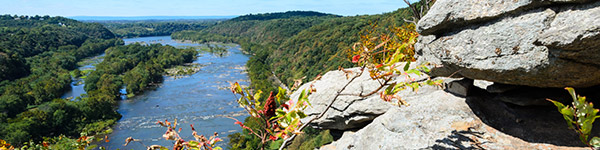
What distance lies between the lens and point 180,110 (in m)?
47.6

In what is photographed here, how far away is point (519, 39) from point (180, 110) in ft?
158

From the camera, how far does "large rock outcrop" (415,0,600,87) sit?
3.23 m

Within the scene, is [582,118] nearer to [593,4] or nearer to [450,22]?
[593,4]

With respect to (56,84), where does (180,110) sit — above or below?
above

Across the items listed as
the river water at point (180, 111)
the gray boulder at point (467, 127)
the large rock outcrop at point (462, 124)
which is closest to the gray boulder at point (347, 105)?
the large rock outcrop at point (462, 124)

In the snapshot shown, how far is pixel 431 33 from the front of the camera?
4863 mm

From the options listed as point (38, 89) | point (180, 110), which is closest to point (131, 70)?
point (38, 89)

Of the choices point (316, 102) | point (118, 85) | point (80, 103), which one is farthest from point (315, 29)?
point (316, 102)

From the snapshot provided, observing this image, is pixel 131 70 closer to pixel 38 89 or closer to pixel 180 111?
pixel 38 89

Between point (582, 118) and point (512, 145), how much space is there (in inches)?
114

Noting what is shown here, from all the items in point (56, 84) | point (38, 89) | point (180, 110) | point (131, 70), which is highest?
point (180, 110)

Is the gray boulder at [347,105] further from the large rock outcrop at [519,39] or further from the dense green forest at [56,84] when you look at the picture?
the dense green forest at [56,84]

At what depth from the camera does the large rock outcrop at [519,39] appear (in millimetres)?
3234

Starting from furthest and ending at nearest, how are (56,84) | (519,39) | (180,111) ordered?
(56,84)
(180,111)
(519,39)
